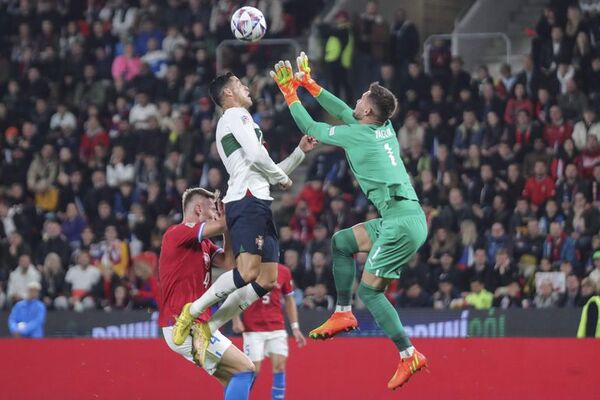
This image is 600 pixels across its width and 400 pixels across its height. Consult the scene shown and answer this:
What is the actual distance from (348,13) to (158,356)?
9820 millimetres

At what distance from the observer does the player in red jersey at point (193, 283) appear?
40.5 feet

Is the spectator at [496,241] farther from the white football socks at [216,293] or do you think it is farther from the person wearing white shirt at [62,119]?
the person wearing white shirt at [62,119]

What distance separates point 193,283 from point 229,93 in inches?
67.2

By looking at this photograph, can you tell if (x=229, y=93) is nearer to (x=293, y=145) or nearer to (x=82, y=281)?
(x=82, y=281)

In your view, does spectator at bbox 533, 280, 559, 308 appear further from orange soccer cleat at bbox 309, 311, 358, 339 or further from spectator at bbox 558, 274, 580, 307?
orange soccer cleat at bbox 309, 311, 358, 339

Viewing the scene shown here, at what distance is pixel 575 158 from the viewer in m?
19.6

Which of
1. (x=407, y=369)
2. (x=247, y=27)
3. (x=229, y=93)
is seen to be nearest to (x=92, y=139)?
(x=247, y=27)

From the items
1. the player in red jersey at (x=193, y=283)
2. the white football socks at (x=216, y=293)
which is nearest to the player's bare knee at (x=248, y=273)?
the white football socks at (x=216, y=293)

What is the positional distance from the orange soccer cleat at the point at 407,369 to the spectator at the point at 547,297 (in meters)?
6.51

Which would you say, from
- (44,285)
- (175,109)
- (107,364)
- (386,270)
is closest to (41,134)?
(175,109)

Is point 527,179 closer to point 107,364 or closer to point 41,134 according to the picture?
point 107,364

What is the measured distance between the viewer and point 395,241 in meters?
11.8

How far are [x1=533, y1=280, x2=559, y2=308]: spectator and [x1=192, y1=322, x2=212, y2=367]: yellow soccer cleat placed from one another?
7017 mm

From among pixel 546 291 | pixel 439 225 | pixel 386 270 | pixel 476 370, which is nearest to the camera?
pixel 386 270
